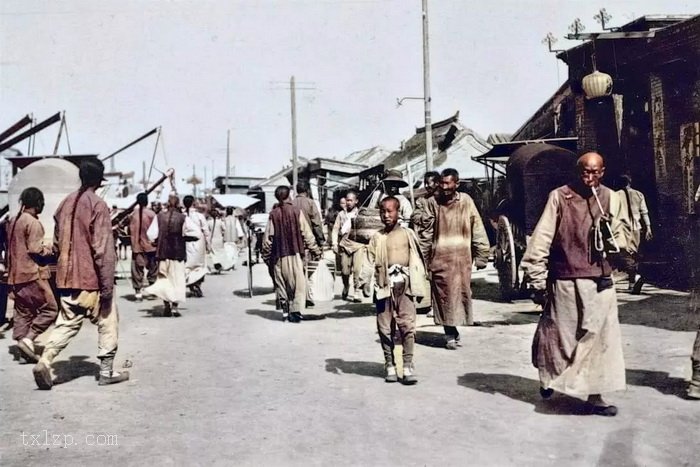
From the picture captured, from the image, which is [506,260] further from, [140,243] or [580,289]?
[140,243]

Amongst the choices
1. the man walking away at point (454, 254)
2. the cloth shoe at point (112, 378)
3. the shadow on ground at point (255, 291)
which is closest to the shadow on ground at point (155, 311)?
the shadow on ground at point (255, 291)

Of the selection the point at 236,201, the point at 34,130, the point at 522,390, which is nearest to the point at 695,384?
the point at 522,390

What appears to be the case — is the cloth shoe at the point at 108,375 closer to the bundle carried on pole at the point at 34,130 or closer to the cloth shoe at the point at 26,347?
the cloth shoe at the point at 26,347

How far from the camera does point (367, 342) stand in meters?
8.78

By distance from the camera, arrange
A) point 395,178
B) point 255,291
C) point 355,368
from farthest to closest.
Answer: point 255,291, point 395,178, point 355,368

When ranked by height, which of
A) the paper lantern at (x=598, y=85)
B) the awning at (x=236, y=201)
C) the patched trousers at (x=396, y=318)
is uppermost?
the paper lantern at (x=598, y=85)

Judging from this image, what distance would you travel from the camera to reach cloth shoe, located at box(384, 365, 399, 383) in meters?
6.56

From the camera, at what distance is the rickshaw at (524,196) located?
1134 cm

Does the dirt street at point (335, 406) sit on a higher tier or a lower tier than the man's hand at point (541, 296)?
lower

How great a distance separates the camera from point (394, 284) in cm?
667

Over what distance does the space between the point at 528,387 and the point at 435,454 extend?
6.62 feet

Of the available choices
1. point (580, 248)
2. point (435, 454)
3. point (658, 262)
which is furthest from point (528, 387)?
point (658, 262)

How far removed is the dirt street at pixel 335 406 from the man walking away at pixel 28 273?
47 centimetres

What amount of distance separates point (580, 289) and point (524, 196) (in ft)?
19.9
